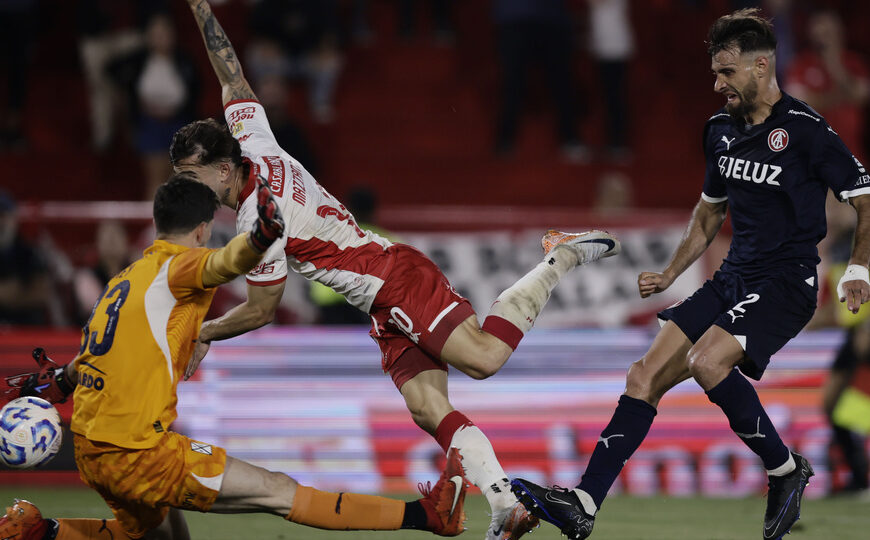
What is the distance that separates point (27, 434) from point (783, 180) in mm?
3822

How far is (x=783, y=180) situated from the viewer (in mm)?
5797

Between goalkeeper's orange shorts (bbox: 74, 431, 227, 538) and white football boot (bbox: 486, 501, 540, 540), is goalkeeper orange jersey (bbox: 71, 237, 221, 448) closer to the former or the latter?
goalkeeper's orange shorts (bbox: 74, 431, 227, 538)

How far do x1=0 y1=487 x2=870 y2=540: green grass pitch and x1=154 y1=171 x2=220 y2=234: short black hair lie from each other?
2.25 metres

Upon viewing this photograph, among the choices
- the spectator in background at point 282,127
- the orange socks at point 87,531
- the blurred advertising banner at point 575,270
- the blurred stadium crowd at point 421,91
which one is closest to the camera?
the orange socks at point 87,531

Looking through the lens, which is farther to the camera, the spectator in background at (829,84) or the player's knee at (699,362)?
the spectator in background at (829,84)

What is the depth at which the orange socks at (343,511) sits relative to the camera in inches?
202

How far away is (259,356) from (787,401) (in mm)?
4190

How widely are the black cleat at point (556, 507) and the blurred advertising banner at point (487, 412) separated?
3313mm

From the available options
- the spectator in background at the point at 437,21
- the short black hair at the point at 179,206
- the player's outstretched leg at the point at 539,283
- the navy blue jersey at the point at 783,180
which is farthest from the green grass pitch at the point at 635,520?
the spectator in background at the point at 437,21

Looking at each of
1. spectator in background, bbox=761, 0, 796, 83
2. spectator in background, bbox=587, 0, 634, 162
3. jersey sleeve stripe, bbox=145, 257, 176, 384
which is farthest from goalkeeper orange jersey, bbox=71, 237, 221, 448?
spectator in background, bbox=761, 0, 796, 83

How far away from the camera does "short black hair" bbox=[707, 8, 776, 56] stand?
19.0ft

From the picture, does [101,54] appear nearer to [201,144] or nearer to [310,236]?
[201,144]

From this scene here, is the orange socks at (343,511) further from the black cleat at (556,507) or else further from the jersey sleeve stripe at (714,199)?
the jersey sleeve stripe at (714,199)

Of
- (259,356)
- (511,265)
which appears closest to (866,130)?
(511,265)
